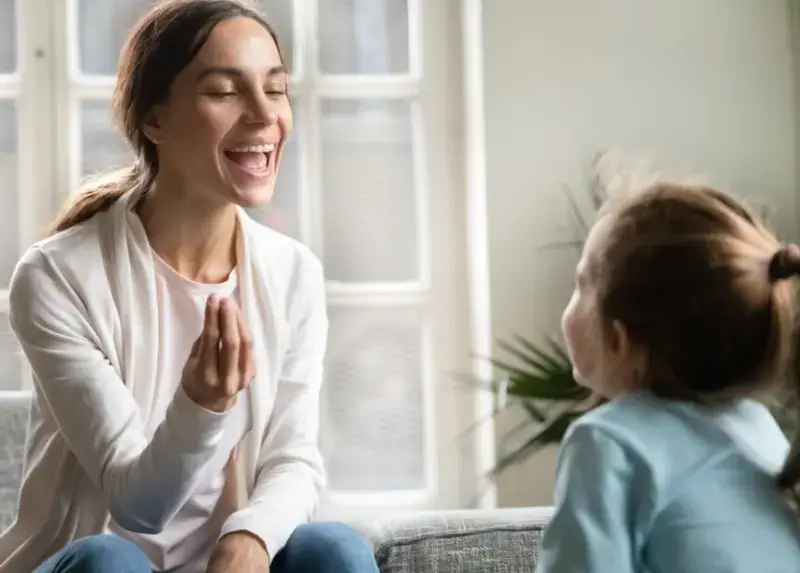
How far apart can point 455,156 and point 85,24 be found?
853mm

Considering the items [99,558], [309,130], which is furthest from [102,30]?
[99,558]

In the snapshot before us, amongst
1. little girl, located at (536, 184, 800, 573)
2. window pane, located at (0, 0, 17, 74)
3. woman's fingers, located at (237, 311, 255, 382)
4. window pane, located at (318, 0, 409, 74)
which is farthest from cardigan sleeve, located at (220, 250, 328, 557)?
window pane, located at (0, 0, 17, 74)

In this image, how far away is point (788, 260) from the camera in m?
1.00

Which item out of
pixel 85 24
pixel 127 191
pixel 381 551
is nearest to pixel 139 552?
pixel 381 551

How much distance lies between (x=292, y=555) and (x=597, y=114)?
1254mm

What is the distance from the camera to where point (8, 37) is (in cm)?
228

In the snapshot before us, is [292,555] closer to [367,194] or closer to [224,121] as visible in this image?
[224,121]

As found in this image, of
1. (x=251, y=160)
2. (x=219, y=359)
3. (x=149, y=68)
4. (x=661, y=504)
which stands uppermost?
(x=149, y=68)

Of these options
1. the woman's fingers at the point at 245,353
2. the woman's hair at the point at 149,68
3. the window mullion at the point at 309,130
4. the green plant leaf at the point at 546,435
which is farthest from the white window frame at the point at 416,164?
the woman's fingers at the point at 245,353

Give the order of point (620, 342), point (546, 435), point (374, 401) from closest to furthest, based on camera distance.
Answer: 1. point (620, 342)
2. point (546, 435)
3. point (374, 401)

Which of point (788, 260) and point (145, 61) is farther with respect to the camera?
point (145, 61)

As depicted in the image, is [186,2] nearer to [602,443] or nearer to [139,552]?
[139,552]

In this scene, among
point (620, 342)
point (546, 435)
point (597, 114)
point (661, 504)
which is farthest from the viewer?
point (597, 114)

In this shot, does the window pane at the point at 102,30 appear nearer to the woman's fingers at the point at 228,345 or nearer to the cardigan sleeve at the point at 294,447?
the cardigan sleeve at the point at 294,447
